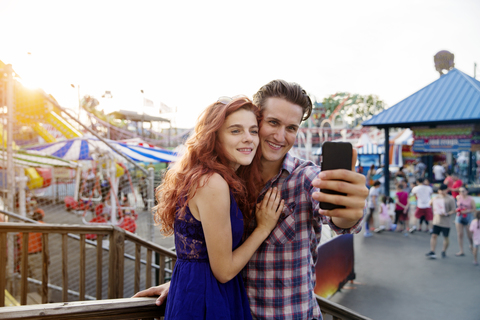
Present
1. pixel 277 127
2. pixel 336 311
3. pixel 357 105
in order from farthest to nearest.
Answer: pixel 357 105
pixel 336 311
pixel 277 127

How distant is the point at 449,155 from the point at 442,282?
1686 centimetres

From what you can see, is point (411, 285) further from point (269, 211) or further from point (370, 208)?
point (269, 211)

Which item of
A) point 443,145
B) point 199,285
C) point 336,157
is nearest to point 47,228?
point 199,285

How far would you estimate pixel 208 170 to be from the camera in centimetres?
137

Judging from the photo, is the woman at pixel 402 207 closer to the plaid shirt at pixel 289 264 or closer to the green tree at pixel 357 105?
the plaid shirt at pixel 289 264

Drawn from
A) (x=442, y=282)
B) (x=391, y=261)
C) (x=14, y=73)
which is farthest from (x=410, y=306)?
(x=14, y=73)

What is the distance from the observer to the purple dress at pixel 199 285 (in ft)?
4.20

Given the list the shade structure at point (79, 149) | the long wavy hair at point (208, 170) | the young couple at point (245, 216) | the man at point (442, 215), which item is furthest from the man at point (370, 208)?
the long wavy hair at point (208, 170)

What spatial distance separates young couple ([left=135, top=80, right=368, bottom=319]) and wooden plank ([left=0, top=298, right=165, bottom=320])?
76mm

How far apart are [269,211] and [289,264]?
277mm

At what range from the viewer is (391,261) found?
6645 mm

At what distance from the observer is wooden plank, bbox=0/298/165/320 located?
4.09 ft

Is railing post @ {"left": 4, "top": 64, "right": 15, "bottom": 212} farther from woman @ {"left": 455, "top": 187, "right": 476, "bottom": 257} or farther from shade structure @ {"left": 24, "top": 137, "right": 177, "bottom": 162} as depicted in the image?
woman @ {"left": 455, "top": 187, "right": 476, "bottom": 257}

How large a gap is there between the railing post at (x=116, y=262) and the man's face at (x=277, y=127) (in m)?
1.54
